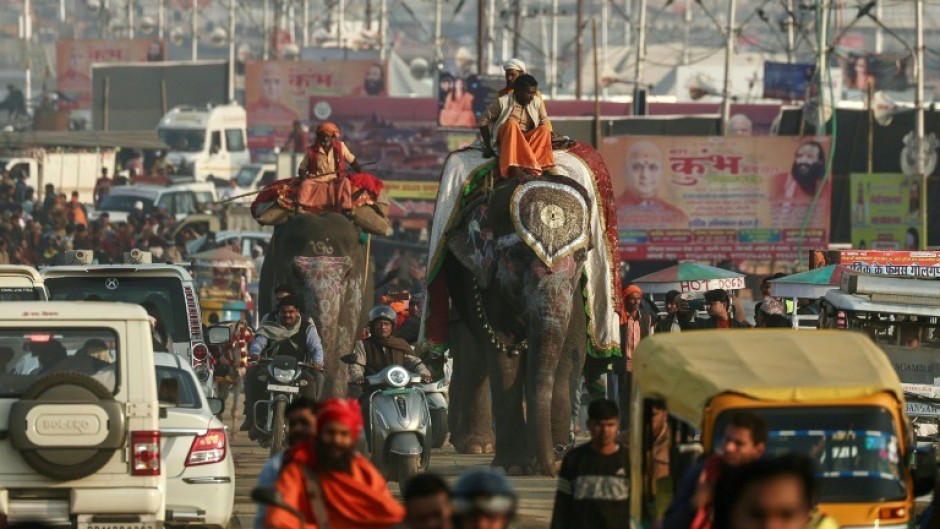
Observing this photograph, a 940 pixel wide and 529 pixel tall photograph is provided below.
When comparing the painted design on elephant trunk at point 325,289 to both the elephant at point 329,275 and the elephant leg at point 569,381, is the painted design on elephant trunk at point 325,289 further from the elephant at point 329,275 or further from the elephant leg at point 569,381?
the elephant leg at point 569,381

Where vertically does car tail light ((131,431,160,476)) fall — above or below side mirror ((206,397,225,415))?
above

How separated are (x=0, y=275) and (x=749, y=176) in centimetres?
2867

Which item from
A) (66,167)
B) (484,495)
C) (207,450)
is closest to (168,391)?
(207,450)

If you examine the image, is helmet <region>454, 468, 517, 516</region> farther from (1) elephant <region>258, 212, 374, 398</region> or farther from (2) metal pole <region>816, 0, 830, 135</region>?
(2) metal pole <region>816, 0, 830, 135</region>

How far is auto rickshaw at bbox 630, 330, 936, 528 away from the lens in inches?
412

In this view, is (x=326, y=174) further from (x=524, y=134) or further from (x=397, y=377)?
(x=397, y=377)

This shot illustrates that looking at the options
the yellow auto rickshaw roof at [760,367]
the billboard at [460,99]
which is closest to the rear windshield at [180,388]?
the yellow auto rickshaw roof at [760,367]

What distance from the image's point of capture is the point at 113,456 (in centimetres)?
1201

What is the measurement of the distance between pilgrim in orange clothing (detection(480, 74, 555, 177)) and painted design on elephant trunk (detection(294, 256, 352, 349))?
226cm

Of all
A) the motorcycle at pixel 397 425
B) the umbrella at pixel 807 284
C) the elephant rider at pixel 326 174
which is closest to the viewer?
the motorcycle at pixel 397 425

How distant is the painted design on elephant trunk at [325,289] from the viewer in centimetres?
1964

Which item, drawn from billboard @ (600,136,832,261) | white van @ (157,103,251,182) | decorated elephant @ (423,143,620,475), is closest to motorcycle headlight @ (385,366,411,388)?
decorated elephant @ (423,143,620,475)

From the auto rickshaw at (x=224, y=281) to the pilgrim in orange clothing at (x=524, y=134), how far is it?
13.4 meters

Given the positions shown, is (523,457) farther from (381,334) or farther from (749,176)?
(749,176)
